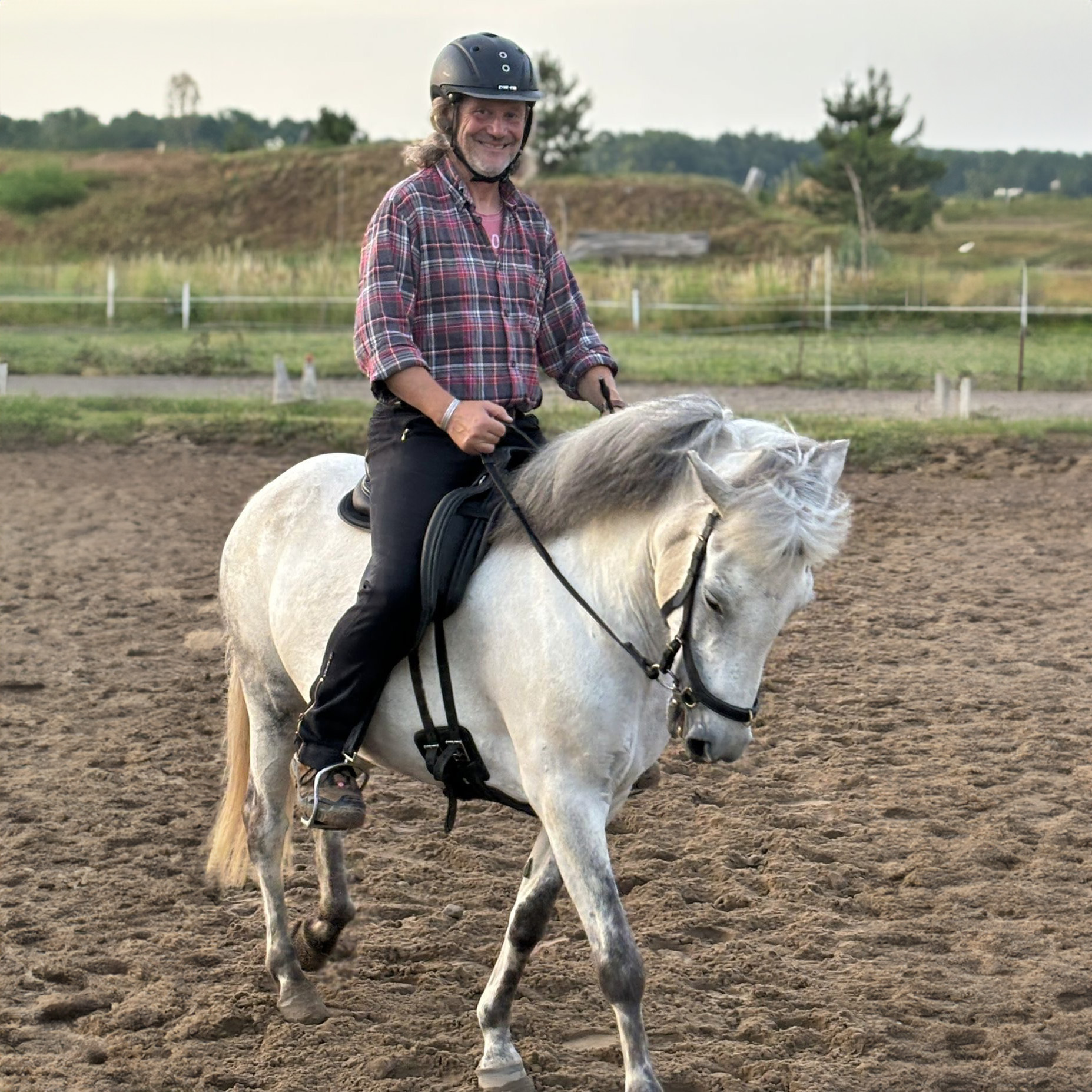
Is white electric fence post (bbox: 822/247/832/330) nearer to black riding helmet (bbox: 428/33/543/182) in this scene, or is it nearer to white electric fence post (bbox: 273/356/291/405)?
white electric fence post (bbox: 273/356/291/405)

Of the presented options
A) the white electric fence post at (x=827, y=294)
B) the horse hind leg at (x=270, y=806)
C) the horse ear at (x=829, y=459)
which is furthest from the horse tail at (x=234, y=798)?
the white electric fence post at (x=827, y=294)

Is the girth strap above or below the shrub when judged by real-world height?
below

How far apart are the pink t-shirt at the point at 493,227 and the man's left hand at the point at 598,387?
503 millimetres

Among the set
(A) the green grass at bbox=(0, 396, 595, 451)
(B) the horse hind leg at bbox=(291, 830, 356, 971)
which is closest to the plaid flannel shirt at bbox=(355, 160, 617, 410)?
(B) the horse hind leg at bbox=(291, 830, 356, 971)

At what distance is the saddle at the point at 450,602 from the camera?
3.52 metres

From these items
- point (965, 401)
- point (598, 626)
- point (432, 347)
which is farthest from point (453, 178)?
point (965, 401)

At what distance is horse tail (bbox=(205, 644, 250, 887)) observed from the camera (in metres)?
4.48

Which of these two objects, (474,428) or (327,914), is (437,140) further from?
(327,914)

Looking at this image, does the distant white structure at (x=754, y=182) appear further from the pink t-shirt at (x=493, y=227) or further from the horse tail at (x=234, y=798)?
the pink t-shirt at (x=493, y=227)

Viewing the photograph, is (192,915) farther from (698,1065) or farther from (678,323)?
(678,323)

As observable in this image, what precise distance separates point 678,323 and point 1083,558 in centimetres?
1692

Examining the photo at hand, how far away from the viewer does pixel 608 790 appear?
338 cm

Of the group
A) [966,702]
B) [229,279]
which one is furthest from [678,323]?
[966,702]

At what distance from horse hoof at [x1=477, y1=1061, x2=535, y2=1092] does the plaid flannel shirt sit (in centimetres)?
177
